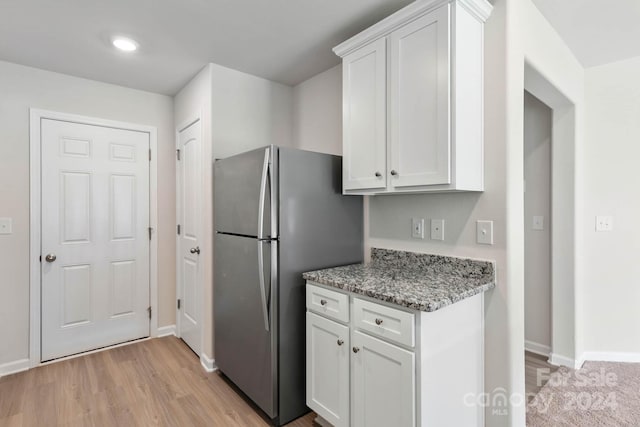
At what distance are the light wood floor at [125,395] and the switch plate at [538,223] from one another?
2.39 metres

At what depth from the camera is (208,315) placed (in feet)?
8.93

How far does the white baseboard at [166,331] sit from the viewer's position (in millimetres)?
3351

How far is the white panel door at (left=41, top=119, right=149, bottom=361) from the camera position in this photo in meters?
2.82

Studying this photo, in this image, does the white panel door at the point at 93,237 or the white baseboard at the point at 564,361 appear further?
the white panel door at the point at 93,237

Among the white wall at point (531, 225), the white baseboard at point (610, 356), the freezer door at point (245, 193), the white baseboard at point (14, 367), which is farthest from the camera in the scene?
the white wall at point (531, 225)

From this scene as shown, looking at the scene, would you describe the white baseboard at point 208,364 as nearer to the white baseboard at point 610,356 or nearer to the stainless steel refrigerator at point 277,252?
the stainless steel refrigerator at point 277,252

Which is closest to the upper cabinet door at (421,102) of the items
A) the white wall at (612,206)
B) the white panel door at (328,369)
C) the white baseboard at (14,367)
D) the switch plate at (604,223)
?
the white panel door at (328,369)

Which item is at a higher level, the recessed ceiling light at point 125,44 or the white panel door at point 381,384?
the recessed ceiling light at point 125,44

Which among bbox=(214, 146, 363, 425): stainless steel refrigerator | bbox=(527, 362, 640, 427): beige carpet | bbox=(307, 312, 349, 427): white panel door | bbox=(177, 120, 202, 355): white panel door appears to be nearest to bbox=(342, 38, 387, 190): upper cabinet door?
bbox=(214, 146, 363, 425): stainless steel refrigerator

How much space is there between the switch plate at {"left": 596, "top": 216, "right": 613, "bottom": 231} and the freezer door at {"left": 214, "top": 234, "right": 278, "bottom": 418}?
107 inches

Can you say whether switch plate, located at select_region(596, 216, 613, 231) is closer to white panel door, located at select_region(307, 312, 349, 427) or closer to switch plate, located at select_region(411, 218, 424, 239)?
switch plate, located at select_region(411, 218, 424, 239)

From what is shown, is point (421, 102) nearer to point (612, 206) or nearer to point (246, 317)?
point (246, 317)

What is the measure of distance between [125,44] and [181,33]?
0.46 meters

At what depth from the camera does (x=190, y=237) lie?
311 centimetres
